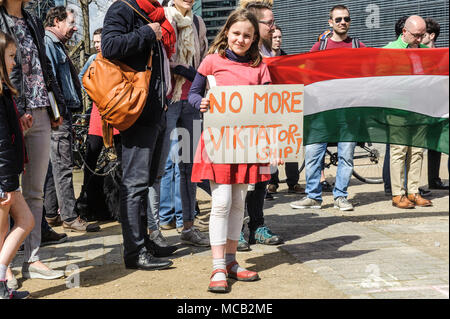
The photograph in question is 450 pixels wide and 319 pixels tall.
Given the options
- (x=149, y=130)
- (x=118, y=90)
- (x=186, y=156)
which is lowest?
(x=186, y=156)

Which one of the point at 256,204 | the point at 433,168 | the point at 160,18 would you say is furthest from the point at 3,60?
the point at 433,168

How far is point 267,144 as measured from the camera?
3.99m

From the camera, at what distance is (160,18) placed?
4.38 m

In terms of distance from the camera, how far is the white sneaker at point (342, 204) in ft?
22.9

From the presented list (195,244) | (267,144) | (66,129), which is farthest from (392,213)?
(66,129)

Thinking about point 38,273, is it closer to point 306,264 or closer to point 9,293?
point 9,293

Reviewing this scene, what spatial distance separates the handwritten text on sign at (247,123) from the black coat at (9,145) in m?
1.27

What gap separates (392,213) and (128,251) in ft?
11.8

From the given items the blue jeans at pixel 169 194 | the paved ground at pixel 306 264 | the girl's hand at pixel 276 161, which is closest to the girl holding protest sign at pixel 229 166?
the girl's hand at pixel 276 161

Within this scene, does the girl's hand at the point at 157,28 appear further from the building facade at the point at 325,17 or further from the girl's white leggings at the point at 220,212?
the building facade at the point at 325,17

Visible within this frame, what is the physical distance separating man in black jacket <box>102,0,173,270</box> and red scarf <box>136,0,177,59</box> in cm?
1

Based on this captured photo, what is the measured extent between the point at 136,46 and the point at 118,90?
1.13 feet

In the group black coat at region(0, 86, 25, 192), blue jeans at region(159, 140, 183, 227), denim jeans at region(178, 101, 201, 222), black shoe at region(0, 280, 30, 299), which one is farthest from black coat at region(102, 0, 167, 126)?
blue jeans at region(159, 140, 183, 227)
